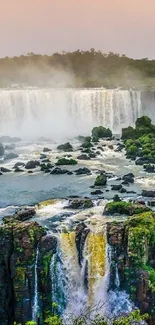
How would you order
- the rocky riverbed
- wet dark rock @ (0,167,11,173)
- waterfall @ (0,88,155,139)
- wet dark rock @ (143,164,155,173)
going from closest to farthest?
the rocky riverbed, wet dark rock @ (143,164,155,173), wet dark rock @ (0,167,11,173), waterfall @ (0,88,155,139)

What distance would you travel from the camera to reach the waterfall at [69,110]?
146 feet

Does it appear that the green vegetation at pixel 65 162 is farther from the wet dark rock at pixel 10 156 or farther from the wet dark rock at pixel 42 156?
the wet dark rock at pixel 10 156

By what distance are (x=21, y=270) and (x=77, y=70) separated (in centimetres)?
5767

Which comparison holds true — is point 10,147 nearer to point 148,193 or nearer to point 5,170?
point 5,170

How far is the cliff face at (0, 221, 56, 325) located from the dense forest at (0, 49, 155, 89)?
43770mm

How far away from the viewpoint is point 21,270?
15594mm

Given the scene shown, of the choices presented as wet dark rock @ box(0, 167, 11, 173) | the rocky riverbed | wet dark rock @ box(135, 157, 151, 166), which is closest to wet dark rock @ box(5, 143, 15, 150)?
wet dark rock @ box(0, 167, 11, 173)

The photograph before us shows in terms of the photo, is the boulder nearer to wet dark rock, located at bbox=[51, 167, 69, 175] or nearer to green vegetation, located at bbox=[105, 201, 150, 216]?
wet dark rock, located at bbox=[51, 167, 69, 175]

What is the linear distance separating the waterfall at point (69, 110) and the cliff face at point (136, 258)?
27768 millimetres

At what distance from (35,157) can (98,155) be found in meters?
3.82

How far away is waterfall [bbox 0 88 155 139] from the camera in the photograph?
4438 cm

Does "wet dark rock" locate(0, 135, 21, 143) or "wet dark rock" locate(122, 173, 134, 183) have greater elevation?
"wet dark rock" locate(0, 135, 21, 143)

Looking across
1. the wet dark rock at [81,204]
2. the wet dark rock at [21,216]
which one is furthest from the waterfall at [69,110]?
the wet dark rock at [21,216]

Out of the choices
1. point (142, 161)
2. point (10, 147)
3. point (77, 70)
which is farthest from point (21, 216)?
point (77, 70)
